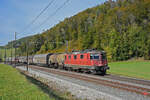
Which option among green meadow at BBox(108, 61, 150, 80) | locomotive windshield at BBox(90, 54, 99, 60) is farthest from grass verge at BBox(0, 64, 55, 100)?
green meadow at BBox(108, 61, 150, 80)

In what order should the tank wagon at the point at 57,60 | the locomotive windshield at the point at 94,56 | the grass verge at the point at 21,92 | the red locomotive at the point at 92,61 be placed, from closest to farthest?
the grass verge at the point at 21,92 < the red locomotive at the point at 92,61 < the locomotive windshield at the point at 94,56 < the tank wagon at the point at 57,60

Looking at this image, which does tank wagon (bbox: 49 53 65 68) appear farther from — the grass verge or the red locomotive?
the grass verge

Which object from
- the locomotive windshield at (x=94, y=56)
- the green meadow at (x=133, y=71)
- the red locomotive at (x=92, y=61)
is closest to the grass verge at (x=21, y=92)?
the red locomotive at (x=92, y=61)

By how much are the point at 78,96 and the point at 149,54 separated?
58783 mm

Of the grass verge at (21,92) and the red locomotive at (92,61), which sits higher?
the red locomotive at (92,61)

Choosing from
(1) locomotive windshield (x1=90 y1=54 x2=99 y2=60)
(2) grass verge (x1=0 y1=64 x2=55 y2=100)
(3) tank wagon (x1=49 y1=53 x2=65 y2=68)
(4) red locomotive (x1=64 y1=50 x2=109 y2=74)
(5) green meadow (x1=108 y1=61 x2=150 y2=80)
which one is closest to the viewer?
(2) grass verge (x1=0 y1=64 x2=55 y2=100)

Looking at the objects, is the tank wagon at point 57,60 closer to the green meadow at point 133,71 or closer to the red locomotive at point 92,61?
the red locomotive at point 92,61

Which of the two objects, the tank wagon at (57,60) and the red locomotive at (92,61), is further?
the tank wagon at (57,60)

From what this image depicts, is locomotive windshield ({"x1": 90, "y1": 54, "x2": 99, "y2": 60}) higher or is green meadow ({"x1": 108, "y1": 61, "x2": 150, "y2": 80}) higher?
locomotive windshield ({"x1": 90, "y1": 54, "x2": 99, "y2": 60})

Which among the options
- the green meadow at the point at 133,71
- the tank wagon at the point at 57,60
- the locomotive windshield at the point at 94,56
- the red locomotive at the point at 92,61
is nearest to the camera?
the red locomotive at the point at 92,61

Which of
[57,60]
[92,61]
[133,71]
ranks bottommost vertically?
[133,71]


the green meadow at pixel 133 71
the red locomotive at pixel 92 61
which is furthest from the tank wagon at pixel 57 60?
the green meadow at pixel 133 71

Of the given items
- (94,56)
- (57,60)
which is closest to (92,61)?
(94,56)

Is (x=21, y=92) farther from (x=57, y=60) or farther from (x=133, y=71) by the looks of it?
(x=57, y=60)
